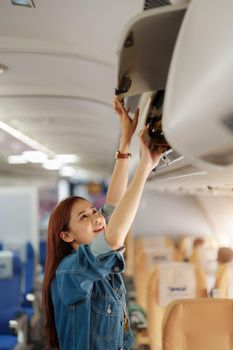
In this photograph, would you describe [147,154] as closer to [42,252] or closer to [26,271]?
[26,271]

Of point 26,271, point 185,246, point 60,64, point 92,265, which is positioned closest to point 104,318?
point 92,265

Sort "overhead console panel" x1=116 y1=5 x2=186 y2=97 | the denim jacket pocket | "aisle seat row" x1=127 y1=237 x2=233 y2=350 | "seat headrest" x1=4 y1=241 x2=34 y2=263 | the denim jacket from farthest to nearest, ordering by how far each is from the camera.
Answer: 1. "seat headrest" x1=4 y1=241 x2=34 y2=263
2. "aisle seat row" x1=127 y1=237 x2=233 y2=350
3. the denim jacket pocket
4. the denim jacket
5. "overhead console panel" x1=116 y1=5 x2=186 y2=97

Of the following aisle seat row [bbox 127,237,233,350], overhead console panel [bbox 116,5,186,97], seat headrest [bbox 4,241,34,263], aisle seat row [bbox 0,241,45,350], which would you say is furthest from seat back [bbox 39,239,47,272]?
overhead console panel [bbox 116,5,186,97]

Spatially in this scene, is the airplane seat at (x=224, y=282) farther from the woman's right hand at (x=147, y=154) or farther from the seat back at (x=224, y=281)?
the woman's right hand at (x=147, y=154)

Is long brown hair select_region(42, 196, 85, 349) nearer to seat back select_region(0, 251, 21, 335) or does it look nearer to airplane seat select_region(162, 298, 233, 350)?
airplane seat select_region(162, 298, 233, 350)

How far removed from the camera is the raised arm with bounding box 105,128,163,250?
151 cm

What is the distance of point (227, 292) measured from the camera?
2.82 metres

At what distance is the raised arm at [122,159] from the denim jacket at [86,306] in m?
0.39

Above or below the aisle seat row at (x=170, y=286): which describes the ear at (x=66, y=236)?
above

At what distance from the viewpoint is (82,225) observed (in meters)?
1.84

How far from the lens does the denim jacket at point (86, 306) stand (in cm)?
164

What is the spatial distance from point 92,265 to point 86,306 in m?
0.26

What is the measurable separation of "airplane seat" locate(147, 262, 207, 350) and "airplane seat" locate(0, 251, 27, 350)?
1858 millimetres

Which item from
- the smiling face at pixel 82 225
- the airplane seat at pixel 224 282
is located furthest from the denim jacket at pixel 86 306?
the airplane seat at pixel 224 282
